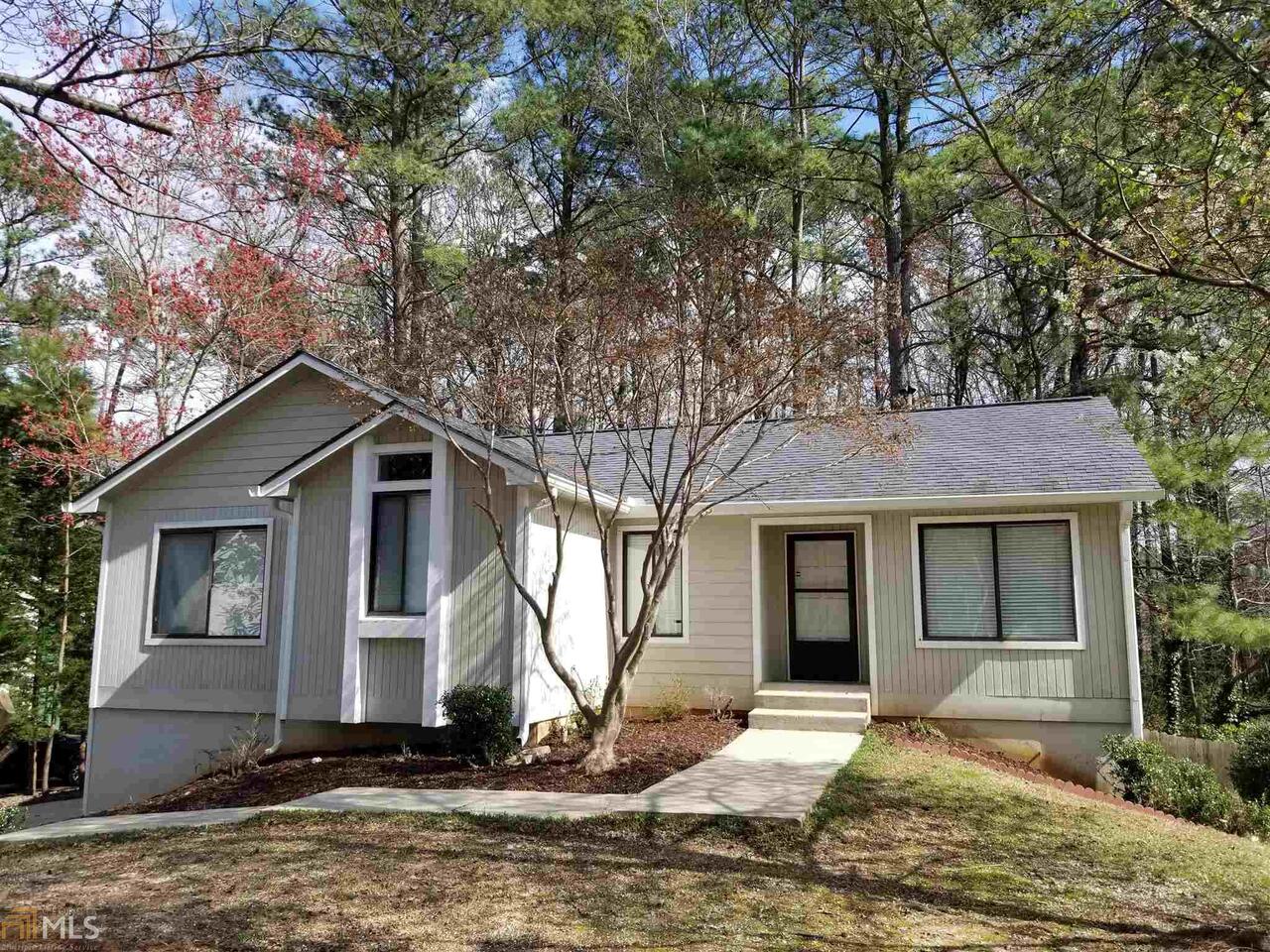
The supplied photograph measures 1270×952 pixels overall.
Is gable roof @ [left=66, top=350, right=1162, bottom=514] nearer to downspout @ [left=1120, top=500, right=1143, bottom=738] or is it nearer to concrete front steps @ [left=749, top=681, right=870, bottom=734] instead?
downspout @ [left=1120, top=500, right=1143, bottom=738]

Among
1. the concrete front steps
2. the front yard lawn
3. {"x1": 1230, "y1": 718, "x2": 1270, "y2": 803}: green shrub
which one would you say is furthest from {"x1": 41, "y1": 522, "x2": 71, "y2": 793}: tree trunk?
{"x1": 1230, "y1": 718, "x2": 1270, "y2": 803}: green shrub

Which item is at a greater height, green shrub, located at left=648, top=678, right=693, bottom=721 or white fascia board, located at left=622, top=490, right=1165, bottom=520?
white fascia board, located at left=622, top=490, right=1165, bottom=520

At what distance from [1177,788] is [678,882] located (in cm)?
646

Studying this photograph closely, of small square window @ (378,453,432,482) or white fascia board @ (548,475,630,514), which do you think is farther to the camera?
small square window @ (378,453,432,482)

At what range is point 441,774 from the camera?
895 cm

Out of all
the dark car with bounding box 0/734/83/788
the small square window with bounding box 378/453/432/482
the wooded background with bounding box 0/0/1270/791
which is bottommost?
the dark car with bounding box 0/734/83/788

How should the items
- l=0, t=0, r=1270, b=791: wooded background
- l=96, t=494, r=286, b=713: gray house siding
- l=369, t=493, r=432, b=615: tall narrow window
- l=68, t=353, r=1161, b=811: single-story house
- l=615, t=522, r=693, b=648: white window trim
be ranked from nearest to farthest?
l=68, t=353, r=1161, b=811: single-story house, l=369, t=493, r=432, b=615: tall narrow window, l=96, t=494, r=286, b=713: gray house siding, l=615, t=522, r=693, b=648: white window trim, l=0, t=0, r=1270, b=791: wooded background

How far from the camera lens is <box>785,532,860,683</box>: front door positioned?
40.5 ft

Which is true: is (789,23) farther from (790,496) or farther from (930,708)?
(930,708)

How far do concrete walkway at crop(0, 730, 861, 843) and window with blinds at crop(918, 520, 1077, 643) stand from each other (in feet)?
9.72

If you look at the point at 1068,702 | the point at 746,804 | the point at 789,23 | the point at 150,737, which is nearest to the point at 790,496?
the point at 1068,702

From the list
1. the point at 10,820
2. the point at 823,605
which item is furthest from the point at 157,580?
the point at 823,605

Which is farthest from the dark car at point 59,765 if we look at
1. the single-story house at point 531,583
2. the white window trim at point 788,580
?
the white window trim at point 788,580

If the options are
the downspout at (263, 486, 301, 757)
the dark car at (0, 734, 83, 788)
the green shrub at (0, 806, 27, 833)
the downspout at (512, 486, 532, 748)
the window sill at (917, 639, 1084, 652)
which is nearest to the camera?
the green shrub at (0, 806, 27, 833)
